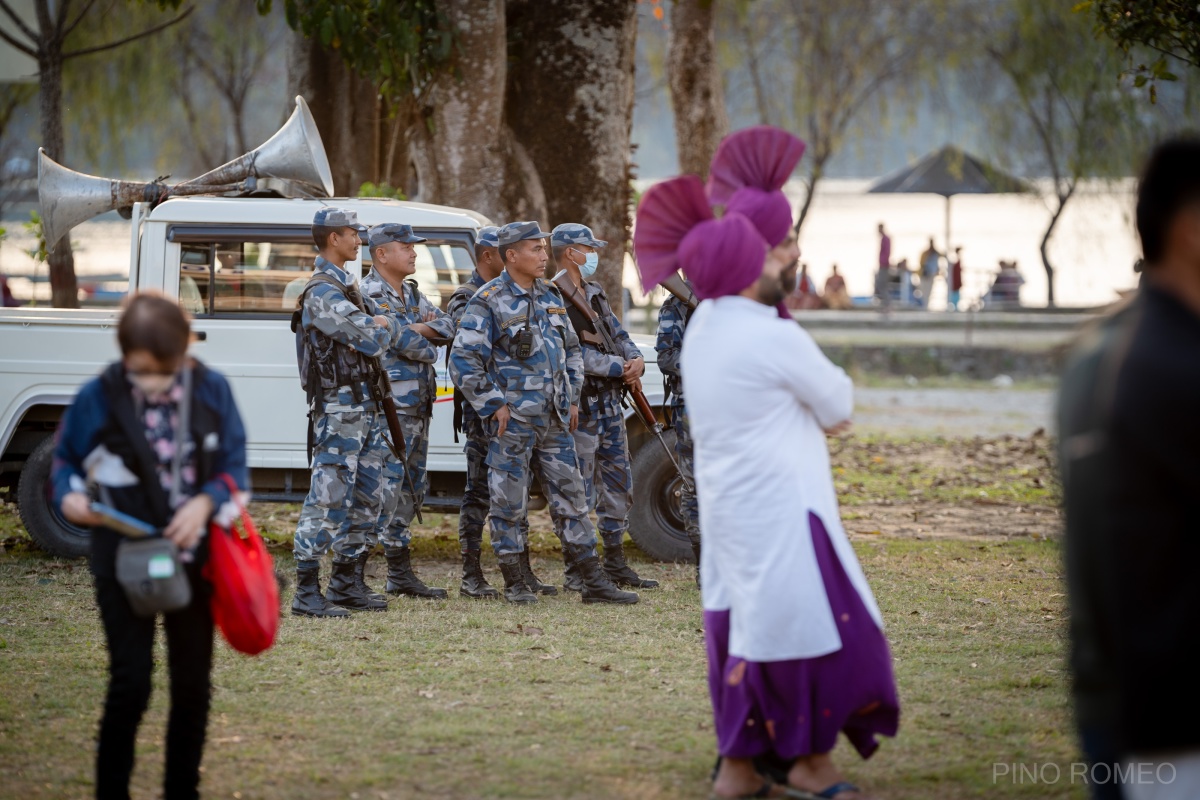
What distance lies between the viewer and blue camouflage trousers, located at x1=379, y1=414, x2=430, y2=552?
7361mm

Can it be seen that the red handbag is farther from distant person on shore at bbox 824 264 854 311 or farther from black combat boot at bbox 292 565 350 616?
distant person on shore at bbox 824 264 854 311

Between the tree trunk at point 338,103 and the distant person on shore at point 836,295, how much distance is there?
19227mm

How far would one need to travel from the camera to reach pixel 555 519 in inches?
296

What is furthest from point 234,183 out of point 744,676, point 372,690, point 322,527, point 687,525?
point 744,676

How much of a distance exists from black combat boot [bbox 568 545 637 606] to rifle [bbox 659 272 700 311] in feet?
4.74

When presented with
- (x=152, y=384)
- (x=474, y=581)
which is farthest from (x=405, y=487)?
(x=152, y=384)

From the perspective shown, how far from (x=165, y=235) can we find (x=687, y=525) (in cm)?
350

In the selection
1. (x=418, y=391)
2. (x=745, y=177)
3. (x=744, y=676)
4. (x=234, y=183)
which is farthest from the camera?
(x=234, y=183)

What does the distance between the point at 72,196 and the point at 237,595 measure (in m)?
5.51

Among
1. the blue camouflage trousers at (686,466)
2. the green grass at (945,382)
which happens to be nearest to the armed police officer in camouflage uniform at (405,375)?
the blue camouflage trousers at (686,466)

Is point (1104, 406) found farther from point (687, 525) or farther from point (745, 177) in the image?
point (687, 525)

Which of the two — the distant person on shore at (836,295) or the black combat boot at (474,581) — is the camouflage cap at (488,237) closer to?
the black combat boot at (474,581)

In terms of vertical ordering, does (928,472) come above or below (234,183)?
below

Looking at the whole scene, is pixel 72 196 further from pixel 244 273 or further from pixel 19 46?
pixel 19 46
